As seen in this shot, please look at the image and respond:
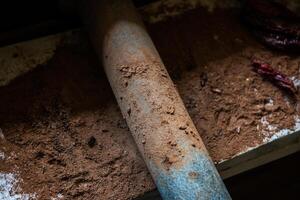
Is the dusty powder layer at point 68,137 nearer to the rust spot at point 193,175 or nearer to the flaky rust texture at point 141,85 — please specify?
the flaky rust texture at point 141,85

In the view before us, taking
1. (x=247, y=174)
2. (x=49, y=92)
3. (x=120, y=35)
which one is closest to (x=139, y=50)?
(x=120, y=35)

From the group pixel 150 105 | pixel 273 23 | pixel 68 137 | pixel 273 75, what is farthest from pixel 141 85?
pixel 273 23

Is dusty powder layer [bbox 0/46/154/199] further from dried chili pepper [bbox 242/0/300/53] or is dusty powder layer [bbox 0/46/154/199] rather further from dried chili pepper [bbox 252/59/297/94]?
dried chili pepper [bbox 242/0/300/53]

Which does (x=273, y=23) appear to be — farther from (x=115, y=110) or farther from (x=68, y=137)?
(x=68, y=137)

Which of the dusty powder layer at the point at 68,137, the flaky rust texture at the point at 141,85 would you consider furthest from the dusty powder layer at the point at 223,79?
the dusty powder layer at the point at 68,137

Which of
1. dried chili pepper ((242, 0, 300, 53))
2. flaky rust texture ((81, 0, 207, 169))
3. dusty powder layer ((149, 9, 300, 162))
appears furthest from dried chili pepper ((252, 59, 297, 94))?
flaky rust texture ((81, 0, 207, 169))

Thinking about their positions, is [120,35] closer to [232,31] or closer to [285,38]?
[232,31]
